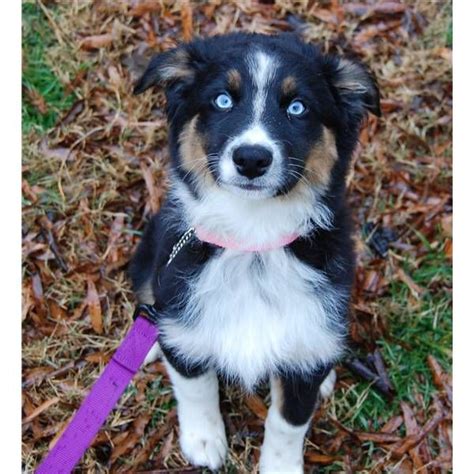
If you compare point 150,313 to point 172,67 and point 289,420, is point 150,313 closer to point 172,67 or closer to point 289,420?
point 289,420

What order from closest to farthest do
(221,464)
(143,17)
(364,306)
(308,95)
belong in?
(308,95), (221,464), (364,306), (143,17)

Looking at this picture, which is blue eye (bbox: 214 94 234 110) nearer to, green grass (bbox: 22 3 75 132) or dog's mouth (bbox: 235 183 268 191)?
dog's mouth (bbox: 235 183 268 191)

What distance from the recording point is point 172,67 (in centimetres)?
346

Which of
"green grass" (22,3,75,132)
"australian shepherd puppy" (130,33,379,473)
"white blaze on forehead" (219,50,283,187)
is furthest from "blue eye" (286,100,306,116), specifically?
"green grass" (22,3,75,132)

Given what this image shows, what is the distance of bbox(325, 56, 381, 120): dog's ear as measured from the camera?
343 cm

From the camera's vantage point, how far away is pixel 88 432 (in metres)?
3.46

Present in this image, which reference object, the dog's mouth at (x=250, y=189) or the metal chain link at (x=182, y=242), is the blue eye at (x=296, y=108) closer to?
the dog's mouth at (x=250, y=189)

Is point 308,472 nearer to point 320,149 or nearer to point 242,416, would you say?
point 242,416

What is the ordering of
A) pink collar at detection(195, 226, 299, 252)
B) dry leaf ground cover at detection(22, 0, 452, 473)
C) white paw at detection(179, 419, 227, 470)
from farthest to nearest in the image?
dry leaf ground cover at detection(22, 0, 452, 473)
white paw at detection(179, 419, 227, 470)
pink collar at detection(195, 226, 299, 252)

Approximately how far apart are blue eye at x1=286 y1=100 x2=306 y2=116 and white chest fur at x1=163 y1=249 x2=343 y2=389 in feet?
2.29

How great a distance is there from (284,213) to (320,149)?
358 millimetres

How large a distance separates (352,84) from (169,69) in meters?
0.89

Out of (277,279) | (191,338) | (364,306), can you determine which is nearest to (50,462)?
(191,338)

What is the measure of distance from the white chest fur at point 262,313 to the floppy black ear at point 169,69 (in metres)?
0.90
